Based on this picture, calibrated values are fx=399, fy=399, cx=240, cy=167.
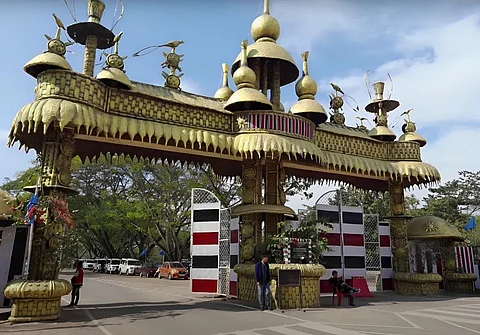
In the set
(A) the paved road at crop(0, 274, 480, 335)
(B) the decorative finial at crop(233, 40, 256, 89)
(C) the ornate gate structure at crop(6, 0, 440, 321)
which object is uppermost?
(B) the decorative finial at crop(233, 40, 256, 89)

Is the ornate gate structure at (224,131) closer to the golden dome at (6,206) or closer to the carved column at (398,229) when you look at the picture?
the carved column at (398,229)

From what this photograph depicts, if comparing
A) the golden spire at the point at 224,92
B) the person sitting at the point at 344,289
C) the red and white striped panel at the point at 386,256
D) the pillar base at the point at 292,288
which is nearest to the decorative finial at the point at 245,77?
the golden spire at the point at 224,92

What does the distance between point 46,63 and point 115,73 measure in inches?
57.5

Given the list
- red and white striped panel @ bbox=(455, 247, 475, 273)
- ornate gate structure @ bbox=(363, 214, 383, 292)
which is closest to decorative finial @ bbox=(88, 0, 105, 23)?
ornate gate structure @ bbox=(363, 214, 383, 292)

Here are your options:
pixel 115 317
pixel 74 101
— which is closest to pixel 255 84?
pixel 74 101

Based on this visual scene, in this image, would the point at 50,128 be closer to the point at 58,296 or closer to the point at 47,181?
the point at 47,181

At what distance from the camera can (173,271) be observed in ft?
84.7

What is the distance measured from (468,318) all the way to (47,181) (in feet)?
30.7

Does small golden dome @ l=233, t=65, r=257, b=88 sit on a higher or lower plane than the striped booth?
higher

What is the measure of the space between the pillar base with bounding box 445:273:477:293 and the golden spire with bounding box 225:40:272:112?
1053 centimetres

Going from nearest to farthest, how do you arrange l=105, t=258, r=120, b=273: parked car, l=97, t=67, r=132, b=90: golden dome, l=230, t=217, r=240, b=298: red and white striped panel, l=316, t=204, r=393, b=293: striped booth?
l=97, t=67, r=132, b=90: golden dome
l=230, t=217, r=240, b=298: red and white striped panel
l=316, t=204, r=393, b=293: striped booth
l=105, t=258, r=120, b=273: parked car

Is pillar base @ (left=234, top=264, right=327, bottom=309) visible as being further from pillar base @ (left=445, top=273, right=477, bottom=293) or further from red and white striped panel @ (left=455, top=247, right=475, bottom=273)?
red and white striped panel @ (left=455, top=247, right=475, bottom=273)

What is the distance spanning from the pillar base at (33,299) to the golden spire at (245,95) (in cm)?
604

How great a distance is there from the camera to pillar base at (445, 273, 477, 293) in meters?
15.3
